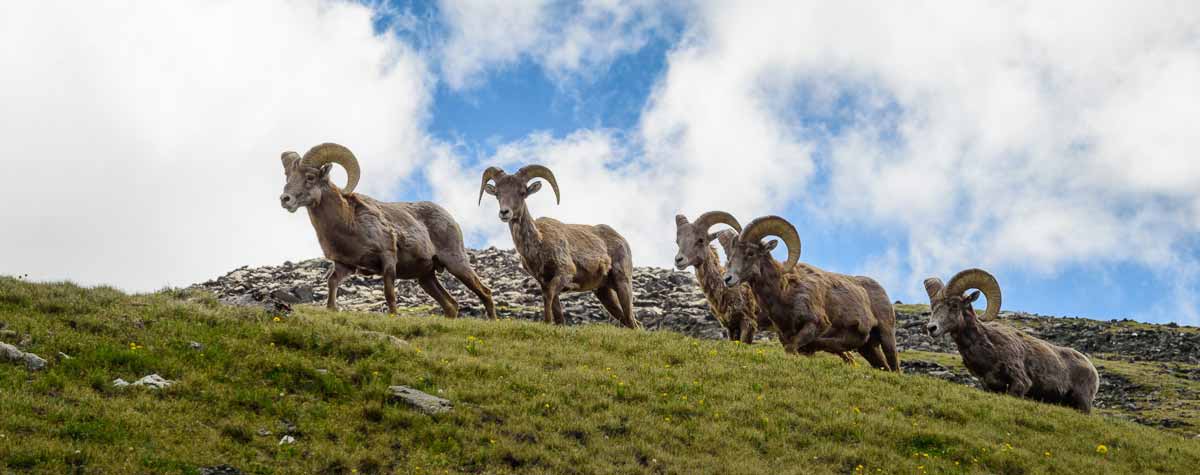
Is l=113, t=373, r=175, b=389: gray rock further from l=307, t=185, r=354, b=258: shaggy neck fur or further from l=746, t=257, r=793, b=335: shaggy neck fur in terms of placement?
l=746, t=257, r=793, b=335: shaggy neck fur

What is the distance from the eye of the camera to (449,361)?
1568 cm

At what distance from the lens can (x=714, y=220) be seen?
75.2 feet

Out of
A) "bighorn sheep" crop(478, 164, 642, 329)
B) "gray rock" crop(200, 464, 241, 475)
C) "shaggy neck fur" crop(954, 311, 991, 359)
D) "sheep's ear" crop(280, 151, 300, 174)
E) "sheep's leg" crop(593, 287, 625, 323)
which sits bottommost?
"gray rock" crop(200, 464, 241, 475)

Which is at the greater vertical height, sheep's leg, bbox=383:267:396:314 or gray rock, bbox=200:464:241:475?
sheep's leg, bbox=383:267:396:314

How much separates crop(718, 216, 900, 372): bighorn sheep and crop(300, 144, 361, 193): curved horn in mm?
8226

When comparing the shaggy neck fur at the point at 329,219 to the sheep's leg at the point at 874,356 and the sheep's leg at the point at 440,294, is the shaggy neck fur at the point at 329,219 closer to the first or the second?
the sheep's leg at the point at 440,294

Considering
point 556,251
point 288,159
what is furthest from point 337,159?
point 556,251

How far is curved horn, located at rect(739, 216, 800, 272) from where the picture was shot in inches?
829

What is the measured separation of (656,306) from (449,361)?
28.8 meters

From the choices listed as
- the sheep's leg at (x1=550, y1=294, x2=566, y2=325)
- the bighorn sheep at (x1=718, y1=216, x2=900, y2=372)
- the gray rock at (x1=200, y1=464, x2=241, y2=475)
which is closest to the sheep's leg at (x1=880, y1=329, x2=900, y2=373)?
the bighorn sheep at (x1=718, y1=216, x2=900, y2=372)

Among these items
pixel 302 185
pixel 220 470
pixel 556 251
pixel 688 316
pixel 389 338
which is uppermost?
pixel 302 185

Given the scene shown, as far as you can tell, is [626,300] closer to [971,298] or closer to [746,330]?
[746,330]

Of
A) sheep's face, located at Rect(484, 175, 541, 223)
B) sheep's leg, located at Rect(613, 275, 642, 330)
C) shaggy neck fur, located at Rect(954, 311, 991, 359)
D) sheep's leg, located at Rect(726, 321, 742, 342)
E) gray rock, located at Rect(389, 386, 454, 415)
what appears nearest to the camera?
gray rock, located at Rect(389, 386, 454, 415)

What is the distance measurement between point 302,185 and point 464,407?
29.7 ft
